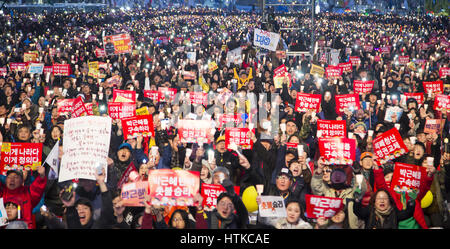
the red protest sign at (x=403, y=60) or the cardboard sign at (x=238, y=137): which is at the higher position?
the red protest sign at (x=403, y=60)

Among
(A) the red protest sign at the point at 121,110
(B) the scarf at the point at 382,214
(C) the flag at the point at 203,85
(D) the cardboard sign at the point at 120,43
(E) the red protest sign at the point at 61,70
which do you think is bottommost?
(B) the scarf at the point at 382,214

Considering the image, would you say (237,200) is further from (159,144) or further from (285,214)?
(159,144)

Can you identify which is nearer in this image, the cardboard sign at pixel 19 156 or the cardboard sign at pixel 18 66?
the cardboard sign at pixel 19 156

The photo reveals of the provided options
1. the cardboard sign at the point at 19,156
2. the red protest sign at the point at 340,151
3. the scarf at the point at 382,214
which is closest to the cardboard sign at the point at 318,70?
the red protest sign at the point at 340,151

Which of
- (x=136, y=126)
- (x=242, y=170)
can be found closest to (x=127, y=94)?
(x=136, y=126)

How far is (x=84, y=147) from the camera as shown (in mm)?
5734

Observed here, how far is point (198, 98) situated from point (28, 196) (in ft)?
15.5

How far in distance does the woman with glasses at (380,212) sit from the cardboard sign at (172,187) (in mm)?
1575

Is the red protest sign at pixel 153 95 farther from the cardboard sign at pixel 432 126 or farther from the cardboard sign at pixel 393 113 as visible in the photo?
the cardboard sign at pixel 432 126

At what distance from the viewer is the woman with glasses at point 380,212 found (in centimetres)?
480

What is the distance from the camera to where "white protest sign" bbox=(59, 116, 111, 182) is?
5.58 m

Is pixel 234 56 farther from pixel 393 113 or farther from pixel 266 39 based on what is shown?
pixel 393 113
